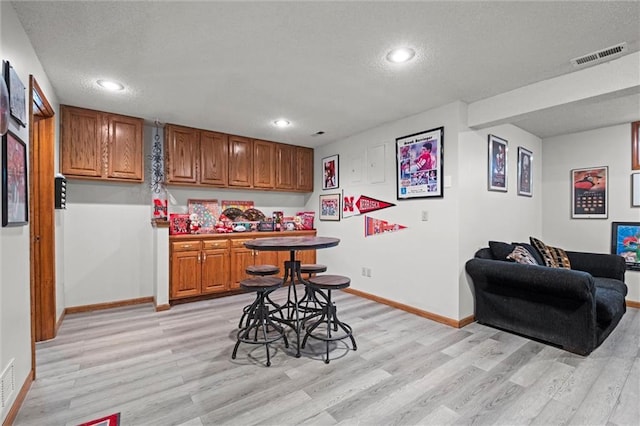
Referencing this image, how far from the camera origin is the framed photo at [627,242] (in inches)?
157

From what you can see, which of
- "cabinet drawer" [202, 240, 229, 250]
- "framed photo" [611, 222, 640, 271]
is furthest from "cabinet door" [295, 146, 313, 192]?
"framed photo" [611, 222, 640, 271]

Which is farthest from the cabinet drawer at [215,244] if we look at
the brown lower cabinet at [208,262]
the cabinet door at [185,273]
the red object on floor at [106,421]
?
the red object on floor at [106,421]

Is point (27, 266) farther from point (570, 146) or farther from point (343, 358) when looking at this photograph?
point (570, 146)

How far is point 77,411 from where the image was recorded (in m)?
1.88

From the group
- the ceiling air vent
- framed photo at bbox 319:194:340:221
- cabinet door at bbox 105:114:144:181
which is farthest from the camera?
framed photo at bbox 319:194:340:221

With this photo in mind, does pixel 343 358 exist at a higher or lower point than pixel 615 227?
lower

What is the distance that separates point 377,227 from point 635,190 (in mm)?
3362

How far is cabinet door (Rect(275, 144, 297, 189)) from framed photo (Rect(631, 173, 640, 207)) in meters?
4.74

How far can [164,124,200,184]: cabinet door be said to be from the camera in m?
4.10

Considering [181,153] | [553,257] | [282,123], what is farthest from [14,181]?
[553,257]

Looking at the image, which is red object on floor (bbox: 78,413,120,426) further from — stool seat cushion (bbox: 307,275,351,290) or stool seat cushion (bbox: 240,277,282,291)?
stool seat cushion (bbox: 307,275,351,290)

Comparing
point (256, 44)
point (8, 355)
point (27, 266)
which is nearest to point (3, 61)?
point (27, 266)

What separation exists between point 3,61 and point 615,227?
6.36 metres

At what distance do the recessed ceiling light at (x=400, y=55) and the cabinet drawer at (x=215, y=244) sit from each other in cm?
321
